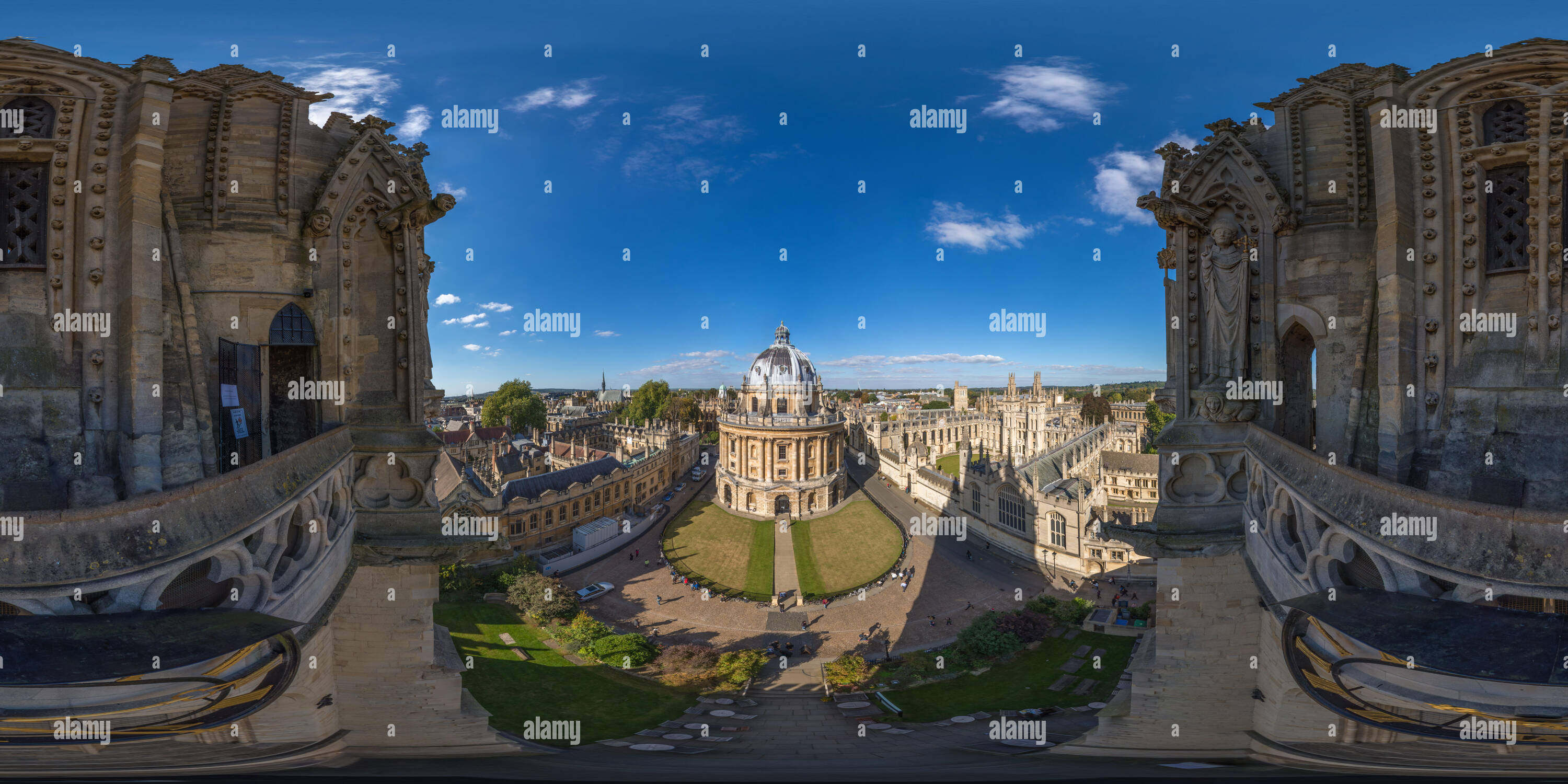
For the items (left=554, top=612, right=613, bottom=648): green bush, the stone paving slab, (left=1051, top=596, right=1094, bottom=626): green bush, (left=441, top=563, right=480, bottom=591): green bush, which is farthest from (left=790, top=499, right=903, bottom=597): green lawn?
(left=441, top=563, right=480, bottom=591): green bush

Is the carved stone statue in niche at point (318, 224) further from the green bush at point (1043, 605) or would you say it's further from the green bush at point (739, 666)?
the green bush at point (1043, 605)

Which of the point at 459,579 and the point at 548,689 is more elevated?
the point at 459,579

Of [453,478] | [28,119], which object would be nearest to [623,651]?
[28,119]

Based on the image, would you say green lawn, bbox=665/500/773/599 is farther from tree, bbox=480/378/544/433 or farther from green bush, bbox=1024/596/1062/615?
tree, bbox=480/378/544/433

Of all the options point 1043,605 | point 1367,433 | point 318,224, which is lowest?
point 1043,605

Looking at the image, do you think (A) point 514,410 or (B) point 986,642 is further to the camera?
(A) point 514,410

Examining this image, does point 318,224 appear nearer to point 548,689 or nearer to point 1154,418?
point 548,689

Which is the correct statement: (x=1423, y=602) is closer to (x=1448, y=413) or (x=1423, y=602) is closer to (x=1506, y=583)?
(x=1506, y=583)
